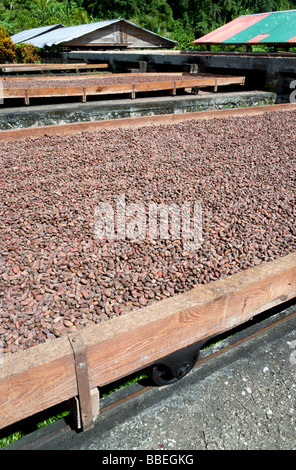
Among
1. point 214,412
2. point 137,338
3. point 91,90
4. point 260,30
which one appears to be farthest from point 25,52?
Result: point 214,412

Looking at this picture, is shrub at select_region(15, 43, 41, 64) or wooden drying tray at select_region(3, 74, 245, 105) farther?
shrub at select_region(15, 43, 41, 64)

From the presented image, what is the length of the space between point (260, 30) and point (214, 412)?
21.6 metres

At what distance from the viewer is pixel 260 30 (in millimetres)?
18859

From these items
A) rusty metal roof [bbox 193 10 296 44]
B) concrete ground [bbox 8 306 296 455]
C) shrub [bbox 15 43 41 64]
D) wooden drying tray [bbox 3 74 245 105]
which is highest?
rusty metal roof [bbox 193 10 296 44]

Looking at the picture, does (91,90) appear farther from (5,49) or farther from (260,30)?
(260,30)

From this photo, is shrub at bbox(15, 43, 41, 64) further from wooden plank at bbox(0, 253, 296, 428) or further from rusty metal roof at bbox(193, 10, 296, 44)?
wooden plank at bbox(0, 253, 296, 428)

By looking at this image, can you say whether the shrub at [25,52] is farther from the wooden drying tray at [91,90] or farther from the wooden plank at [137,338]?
the wooden plank at [137,338]

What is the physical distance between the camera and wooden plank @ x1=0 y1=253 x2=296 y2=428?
5.13 ft

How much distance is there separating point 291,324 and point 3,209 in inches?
113

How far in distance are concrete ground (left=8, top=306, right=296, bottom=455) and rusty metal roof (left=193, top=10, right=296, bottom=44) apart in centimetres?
1739

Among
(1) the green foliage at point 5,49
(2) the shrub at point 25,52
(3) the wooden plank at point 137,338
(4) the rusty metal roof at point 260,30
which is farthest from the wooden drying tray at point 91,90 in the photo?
(2) the shrub at point 25,52

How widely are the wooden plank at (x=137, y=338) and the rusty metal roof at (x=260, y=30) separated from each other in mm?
17267

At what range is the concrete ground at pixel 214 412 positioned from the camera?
1.96 m

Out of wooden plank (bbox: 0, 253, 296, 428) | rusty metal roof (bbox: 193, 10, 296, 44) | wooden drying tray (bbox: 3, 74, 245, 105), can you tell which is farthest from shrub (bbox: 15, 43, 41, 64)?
wooden plank (bbox: 0, 253, 296, 428)
